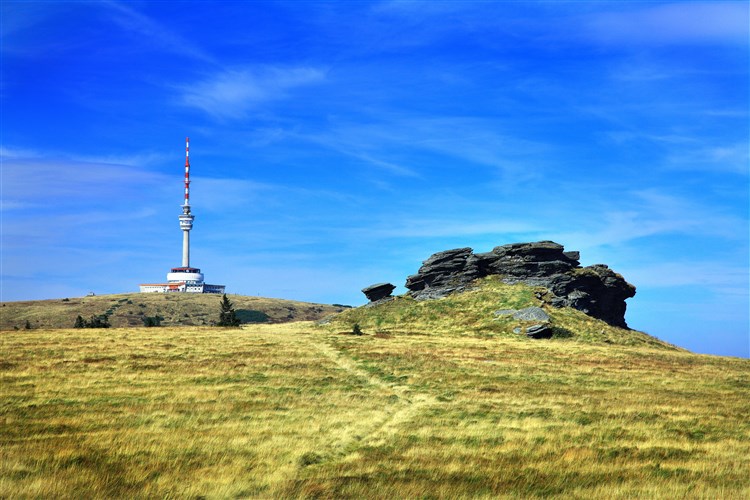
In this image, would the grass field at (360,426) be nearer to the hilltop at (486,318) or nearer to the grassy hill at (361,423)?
the grassy hill at (361,423)

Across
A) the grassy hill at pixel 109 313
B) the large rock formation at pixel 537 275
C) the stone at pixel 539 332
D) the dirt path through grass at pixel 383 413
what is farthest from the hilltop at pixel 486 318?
the grassy hill at pixel 109 313

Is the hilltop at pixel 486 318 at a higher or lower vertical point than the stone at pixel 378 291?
lower

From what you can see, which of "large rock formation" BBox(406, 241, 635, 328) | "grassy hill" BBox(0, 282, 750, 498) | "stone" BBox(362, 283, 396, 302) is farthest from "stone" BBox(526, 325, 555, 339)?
"stone" BBox(362, 283, 396, 302)

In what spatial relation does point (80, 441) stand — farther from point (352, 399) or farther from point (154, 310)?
point (154, 310)

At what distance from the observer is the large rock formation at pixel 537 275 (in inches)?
3674

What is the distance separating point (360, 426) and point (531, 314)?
57.6 metres

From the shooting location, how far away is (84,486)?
54.3ft

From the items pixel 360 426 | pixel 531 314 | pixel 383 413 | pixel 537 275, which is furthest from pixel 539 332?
pixel 360 426

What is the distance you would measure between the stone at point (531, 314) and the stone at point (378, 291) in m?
25.4

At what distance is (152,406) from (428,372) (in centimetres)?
1884

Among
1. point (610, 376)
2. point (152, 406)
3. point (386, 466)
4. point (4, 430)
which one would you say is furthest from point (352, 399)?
point (610, 376)

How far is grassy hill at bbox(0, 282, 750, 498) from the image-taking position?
17.6 metres

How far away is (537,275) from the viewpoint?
95.8 meters

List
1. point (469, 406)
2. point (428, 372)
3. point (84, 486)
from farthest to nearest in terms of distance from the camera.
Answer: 1. point (428, 372)
2. point (469, 406)
3. point (84, 486)
